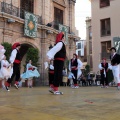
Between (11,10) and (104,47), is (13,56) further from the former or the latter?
(104,47)

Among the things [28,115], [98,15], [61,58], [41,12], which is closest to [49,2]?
[41,12]

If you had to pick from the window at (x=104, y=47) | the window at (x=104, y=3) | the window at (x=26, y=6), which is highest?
the window at (x=104, y=3)

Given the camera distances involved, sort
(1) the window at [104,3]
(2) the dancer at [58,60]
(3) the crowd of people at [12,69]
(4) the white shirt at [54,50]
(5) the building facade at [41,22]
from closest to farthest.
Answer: (4) the white shirt at [54,50]
(2) the dancer at [58,60]
(3) the crowd of people at [12,69]
(5) the building facade at [41,22]
(1) the window at [104,3]

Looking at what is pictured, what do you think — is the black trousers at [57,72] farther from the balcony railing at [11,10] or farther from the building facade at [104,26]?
the building facade at [104,26]

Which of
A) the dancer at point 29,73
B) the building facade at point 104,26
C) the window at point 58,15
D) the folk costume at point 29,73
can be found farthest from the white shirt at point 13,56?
the building facade at point 104,26

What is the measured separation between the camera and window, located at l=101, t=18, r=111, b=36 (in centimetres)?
3103

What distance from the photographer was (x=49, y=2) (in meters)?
22.7

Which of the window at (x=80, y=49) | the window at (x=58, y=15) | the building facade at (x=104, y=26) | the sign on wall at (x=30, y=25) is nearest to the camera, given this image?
the sign on wall at (x=30, y=25)

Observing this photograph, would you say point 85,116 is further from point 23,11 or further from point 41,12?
point 41,12

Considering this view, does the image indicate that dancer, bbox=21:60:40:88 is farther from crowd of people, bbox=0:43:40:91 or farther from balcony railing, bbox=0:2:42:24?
balcony railing, bbox=0:2:42:24

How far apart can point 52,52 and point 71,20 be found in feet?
62.7

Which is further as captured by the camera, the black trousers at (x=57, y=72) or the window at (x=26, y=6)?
the window at (x=26, y=6)

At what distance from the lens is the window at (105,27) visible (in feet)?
102

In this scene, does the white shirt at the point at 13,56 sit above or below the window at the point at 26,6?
below
